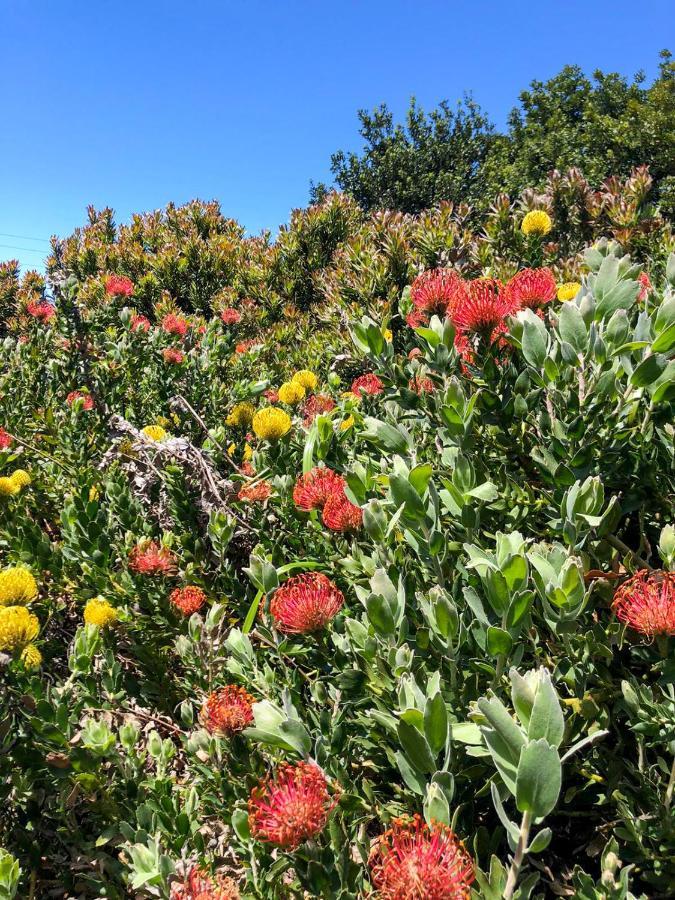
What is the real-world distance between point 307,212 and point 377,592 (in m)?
8.35

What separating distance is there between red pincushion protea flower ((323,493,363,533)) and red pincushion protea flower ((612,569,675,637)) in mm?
629

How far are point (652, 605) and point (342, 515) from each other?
0.72 metres

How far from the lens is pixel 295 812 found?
0.83 m

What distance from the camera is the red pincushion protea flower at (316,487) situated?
59.8 inches

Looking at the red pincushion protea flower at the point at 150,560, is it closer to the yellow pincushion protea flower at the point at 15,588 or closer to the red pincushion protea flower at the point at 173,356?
the yellow pincushion protea flower at the point at 15,588

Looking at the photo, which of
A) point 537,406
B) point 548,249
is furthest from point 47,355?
point 537,406

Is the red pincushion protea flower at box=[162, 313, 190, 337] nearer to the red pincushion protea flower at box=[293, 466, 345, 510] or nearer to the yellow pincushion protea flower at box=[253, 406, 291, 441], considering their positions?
the yellow pincushion protea flower at box=[253, 406, 291, 441]

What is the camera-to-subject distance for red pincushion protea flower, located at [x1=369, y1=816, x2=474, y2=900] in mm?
658

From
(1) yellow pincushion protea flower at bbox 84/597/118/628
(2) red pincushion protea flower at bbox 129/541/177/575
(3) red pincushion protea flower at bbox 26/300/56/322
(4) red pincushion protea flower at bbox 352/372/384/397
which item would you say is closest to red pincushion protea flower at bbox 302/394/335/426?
(4) red pincushion protea flower at bbox 352/372/384/397

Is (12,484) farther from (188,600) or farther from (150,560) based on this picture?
(188,600)

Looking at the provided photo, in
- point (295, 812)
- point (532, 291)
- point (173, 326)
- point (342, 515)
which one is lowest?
point (295, 812)

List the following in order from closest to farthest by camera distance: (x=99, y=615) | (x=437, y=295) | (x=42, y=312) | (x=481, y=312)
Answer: (x=481, y=312) → (x=437, y=295) → (x=99, y=615) → (x=42, y=312)

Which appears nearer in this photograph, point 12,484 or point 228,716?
point 228,716

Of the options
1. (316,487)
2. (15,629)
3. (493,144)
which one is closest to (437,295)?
(316,487)
